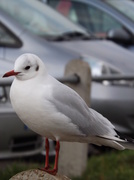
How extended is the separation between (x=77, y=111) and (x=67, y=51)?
389 centimetres

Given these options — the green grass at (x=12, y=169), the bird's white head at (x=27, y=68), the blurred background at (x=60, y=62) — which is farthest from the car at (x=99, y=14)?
the bird's white head at (x=27, y=68)

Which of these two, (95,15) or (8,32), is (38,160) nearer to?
(8,32)

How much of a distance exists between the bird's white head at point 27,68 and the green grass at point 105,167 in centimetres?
183

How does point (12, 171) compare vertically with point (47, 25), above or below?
below

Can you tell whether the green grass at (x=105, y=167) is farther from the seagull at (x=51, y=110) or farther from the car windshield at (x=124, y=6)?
the car windshield at (x=124, y=6)

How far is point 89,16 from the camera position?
10227mm

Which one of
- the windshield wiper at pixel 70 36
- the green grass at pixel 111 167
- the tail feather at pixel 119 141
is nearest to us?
the tail feather at pixel 119 141

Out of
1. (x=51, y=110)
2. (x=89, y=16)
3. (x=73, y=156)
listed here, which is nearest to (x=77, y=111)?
(x=51, y=110)

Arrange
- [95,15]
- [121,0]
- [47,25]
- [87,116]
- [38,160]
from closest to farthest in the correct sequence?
[87,116] → [38,160] → [47,25] → [95,15] → [121,0]

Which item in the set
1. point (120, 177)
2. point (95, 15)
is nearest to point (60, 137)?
point (120, 177)

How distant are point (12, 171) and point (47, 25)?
320cm

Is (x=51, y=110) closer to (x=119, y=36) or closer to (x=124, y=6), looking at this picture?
(x=119, y=36)

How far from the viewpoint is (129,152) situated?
24.7 feet

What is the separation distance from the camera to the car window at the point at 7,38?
7.68 meters
